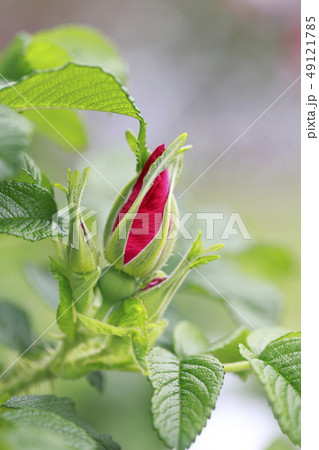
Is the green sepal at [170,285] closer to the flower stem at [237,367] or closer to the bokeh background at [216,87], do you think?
the flower stem at [237,367]

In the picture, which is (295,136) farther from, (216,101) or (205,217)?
(205,217)

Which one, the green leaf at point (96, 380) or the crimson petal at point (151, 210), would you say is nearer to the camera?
the crimson petal at point (151, 210)

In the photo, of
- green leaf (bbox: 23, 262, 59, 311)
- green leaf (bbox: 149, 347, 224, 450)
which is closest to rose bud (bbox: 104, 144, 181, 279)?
green leaf (bbox: 149, 347, 224, 450)

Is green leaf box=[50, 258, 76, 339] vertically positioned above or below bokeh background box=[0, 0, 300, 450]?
below
